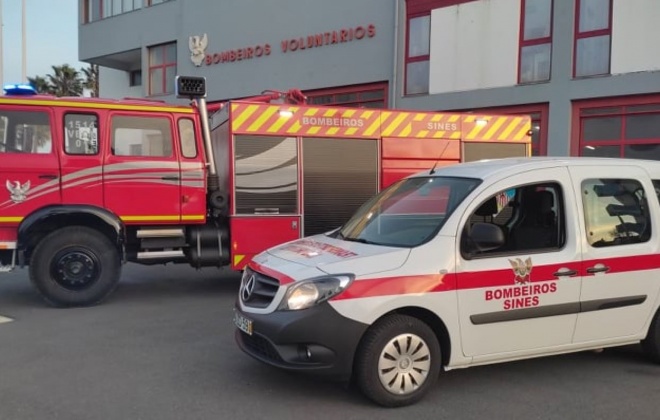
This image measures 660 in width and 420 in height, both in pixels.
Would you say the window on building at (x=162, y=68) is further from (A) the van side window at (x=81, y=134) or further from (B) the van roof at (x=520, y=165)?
(B) the van roof at (x=520, y=165)

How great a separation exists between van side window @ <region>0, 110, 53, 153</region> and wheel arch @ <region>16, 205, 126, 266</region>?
0.76 meters

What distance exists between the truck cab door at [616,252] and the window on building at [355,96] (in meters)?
13.7

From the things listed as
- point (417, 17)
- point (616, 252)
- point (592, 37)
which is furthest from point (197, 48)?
point (616, 252)

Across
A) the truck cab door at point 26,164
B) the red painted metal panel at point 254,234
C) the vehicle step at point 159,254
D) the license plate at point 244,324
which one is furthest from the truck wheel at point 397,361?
the truck cab door at point 26,164

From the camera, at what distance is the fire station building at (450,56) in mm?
14023

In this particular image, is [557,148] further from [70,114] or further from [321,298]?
[321,298]

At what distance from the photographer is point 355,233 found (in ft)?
17.1

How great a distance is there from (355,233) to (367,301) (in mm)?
1156

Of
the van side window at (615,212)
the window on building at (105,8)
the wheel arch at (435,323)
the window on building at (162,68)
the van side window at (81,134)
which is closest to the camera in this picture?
the wheel arch at (435,323)

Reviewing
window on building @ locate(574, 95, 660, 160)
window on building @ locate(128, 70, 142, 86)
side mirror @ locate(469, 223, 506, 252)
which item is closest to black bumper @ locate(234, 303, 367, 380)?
side mirror @ locate(469, 223, 506, 252)

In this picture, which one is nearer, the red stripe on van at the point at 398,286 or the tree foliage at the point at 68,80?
the red stripe on van at the point at 398,286

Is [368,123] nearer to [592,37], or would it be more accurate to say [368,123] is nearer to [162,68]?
[592,37]

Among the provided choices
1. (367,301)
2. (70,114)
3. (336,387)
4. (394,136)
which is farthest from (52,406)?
(394,136)

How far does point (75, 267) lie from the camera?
750cm
